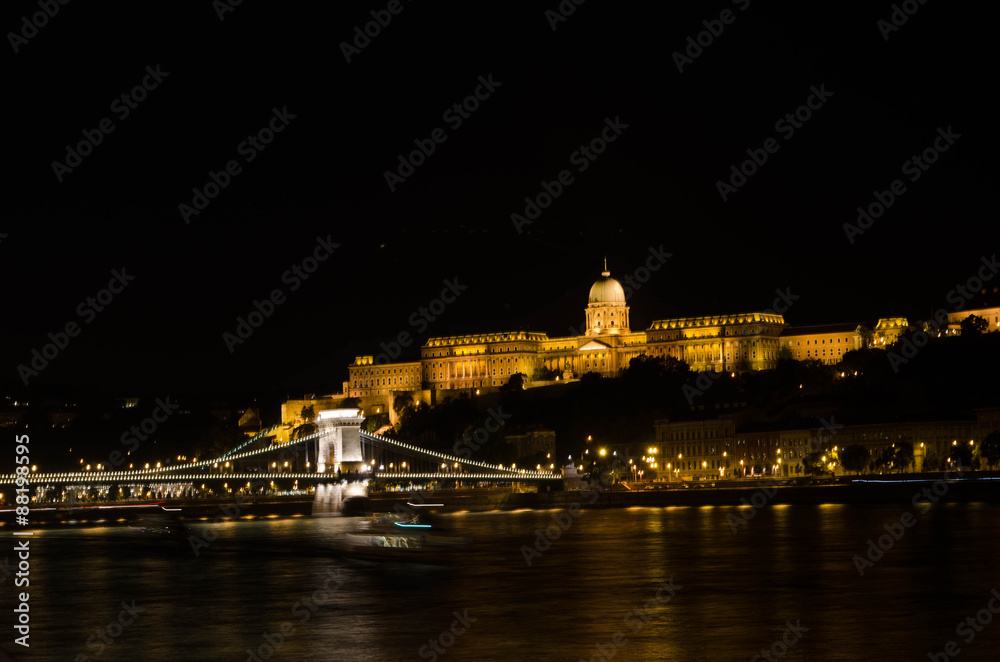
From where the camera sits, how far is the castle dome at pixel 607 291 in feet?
352

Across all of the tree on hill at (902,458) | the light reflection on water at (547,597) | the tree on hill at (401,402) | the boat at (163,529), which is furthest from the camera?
the tree on hill at (401,402)

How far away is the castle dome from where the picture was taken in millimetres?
107312

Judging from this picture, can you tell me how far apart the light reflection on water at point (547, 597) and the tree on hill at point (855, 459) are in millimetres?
25841

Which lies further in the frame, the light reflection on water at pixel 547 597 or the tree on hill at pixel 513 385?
the tree on hill at pixel 513 385

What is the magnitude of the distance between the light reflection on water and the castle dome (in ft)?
232

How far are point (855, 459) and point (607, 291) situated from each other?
4626 centimetres

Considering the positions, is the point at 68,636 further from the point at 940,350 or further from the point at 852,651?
the point at 940,350

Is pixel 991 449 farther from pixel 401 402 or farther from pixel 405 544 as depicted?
pixel 401 402

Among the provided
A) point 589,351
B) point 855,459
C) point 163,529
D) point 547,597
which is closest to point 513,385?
point 589,351

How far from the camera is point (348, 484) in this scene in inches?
2463

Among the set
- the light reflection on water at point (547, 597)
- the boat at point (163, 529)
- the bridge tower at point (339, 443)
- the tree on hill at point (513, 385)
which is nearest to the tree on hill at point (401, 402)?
the tree on hill at point (513, 385)

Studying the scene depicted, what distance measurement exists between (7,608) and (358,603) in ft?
14.5

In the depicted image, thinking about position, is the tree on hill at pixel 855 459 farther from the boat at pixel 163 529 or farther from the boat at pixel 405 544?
the boat at pixel 405 544

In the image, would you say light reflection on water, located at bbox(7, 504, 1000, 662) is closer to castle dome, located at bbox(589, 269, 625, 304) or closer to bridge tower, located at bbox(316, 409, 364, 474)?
bridge tower, located at bbox(316, 409, 364, 474)
